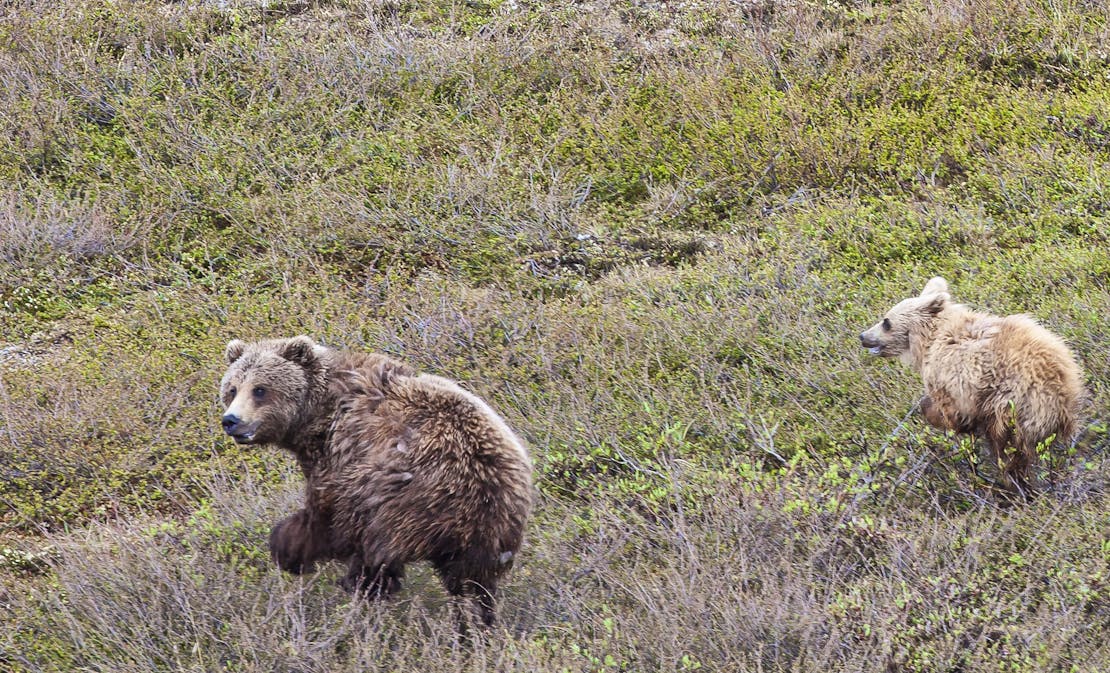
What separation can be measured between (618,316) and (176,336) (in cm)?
322

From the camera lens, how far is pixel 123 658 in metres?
4.98

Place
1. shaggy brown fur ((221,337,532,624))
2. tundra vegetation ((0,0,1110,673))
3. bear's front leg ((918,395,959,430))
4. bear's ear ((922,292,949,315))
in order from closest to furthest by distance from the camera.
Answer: shaggy brown fur ((221,337,532,624)) < tundra vegetation ((0,0,1110,673)) < bear's front leg ((918,395,959,430)) < bear's ear ((922,292,949,315))

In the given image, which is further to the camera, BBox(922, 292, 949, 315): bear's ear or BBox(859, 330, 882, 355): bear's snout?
BBox(859, 330, 882, 355): bear's snout

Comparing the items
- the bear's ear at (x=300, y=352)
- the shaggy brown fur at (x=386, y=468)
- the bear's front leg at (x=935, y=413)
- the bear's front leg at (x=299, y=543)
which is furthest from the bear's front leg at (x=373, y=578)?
the bear's front leg at (x=935, y=413)

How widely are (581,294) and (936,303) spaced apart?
295 cm

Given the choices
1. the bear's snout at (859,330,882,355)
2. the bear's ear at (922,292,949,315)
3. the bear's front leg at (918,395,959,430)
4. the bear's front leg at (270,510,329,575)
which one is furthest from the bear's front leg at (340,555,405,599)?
the bear's ear at (922,292,949,315)

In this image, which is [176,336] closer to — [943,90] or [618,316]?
[618,316]

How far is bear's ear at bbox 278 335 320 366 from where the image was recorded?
5570 mm

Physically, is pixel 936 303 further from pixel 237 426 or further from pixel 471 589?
pixel 237 426

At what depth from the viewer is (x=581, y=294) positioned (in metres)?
8.68

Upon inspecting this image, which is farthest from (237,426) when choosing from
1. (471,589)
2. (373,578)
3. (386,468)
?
(471,589)

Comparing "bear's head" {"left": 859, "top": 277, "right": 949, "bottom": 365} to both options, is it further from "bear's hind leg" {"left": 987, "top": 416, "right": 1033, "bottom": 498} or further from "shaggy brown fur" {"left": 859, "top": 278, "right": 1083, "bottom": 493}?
"bear's hind leg" {"left": 987, "top": 416, "right": 1033, "bottom": 498}

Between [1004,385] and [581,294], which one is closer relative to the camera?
[1004,385]

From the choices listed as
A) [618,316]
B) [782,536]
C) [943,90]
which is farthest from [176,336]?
[943,90]
